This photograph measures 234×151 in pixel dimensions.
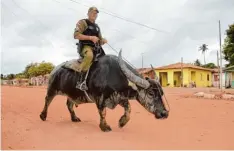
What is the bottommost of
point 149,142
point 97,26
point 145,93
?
point 149,142

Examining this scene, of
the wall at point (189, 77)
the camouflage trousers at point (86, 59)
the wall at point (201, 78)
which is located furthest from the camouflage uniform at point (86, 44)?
the wall at point (201, 78)

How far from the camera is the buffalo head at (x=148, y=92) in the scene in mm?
6488

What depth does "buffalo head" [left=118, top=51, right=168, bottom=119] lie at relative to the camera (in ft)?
21.3

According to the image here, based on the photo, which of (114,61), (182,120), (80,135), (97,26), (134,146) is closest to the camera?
(134,146)

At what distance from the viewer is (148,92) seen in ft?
21.7

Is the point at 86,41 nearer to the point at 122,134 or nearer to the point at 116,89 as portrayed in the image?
the point at 116,89

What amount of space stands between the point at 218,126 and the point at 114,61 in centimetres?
309

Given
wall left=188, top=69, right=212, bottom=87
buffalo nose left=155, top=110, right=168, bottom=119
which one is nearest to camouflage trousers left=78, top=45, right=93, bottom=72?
buffalo nose left=155, top=110, right=168, bottom=119

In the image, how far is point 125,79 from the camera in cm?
684

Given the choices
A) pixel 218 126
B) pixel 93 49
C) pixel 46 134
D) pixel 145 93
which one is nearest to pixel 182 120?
pixel 218 126

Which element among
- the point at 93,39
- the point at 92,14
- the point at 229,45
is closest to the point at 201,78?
the point at 229,45

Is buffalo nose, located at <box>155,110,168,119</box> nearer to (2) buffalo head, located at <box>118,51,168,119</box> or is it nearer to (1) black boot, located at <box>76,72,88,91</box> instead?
(2) buffalo head, located at <box>118,51,168,119</box>

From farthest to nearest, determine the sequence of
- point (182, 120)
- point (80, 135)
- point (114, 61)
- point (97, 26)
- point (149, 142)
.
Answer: point (182, 120) → point (97, 26) → point (114, 61) → point (80, 135) → point (149, 142)

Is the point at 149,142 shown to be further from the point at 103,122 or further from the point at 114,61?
the point at 114,61
